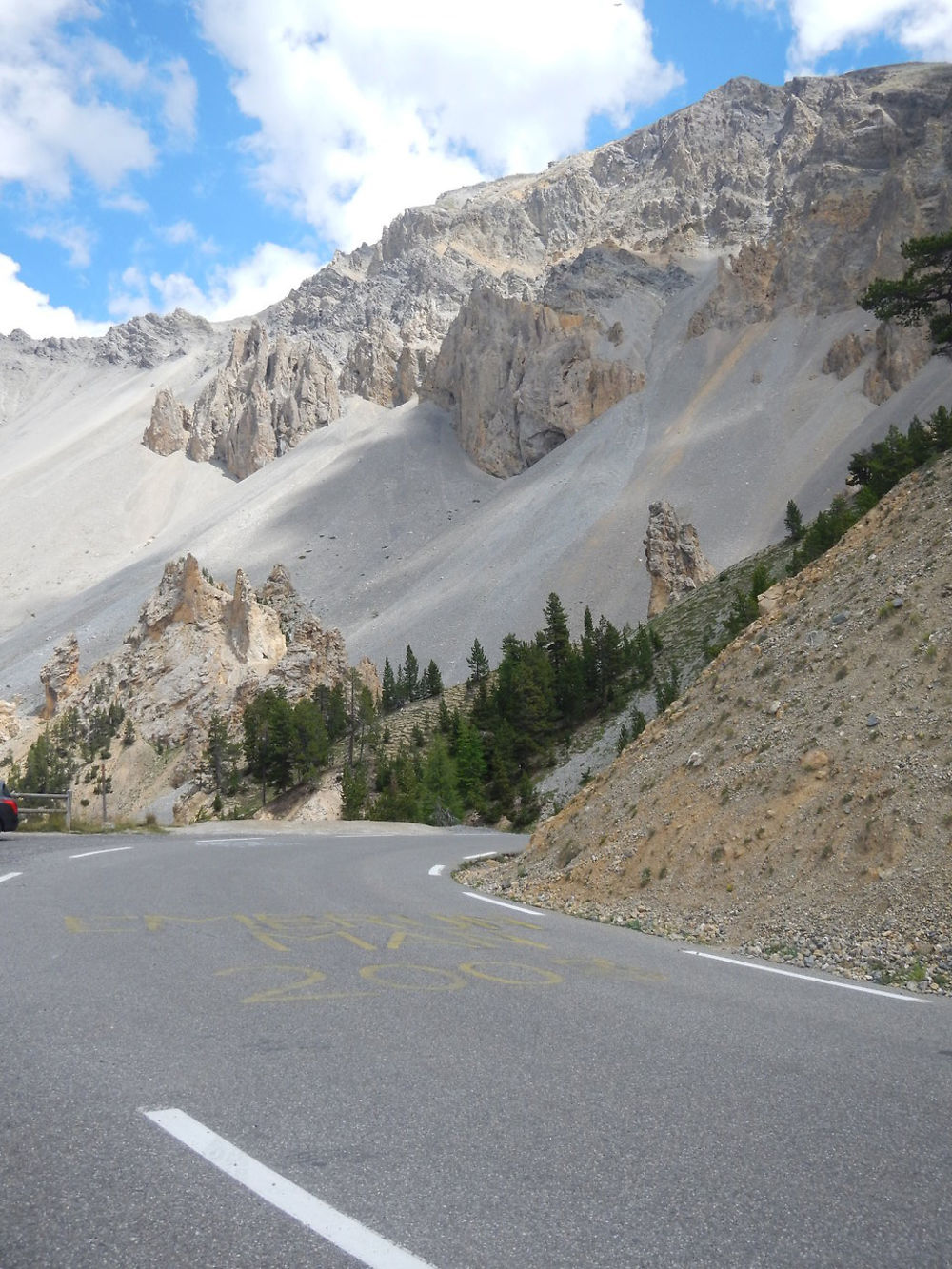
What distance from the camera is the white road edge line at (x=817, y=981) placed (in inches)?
284

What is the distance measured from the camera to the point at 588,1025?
5.65 m

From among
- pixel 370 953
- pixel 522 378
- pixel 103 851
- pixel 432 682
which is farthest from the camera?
pixel 522 378

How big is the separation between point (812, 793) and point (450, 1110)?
962cm

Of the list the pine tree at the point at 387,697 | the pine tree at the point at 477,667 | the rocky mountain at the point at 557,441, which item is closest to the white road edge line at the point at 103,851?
the pine tree at the point at 477,667

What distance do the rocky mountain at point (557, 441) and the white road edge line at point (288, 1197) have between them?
8593cm

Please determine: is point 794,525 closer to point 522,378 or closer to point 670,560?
point 670,560

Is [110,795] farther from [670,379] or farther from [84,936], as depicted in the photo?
[670,379]

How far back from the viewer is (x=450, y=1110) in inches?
160

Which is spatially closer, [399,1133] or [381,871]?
[399,1133]

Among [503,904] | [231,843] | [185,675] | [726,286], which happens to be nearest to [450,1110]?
[503,904]

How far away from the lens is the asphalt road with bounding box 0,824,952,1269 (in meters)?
2.96

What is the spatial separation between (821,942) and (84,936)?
7592mm

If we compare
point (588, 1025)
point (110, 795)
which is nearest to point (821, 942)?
point (588, 1025)

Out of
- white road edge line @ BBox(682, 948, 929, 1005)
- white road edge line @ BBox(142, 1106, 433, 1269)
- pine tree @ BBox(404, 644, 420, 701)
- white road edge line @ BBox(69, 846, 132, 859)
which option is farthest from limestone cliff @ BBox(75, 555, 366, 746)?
white road edge line @ BBox(142, 1106, 433, 1269)
